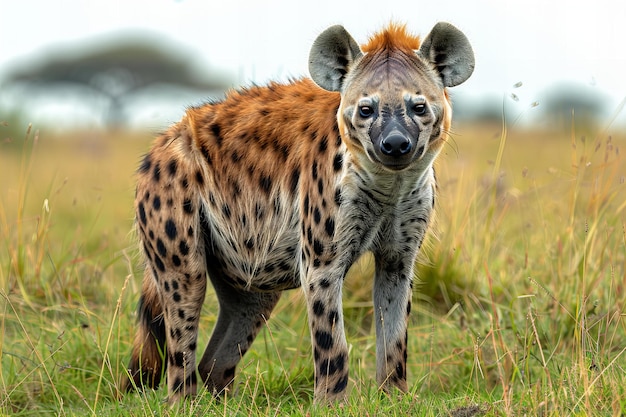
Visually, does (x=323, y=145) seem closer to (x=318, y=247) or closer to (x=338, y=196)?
(x=338, y=196)

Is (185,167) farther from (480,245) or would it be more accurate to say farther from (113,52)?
(113,52)

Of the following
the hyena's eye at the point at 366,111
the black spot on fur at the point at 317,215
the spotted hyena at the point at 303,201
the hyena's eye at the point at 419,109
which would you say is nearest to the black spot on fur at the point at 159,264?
the spotted hyena at the point at 303,201

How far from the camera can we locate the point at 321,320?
3.48 m

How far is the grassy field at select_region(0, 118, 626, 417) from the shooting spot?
3.38 meters

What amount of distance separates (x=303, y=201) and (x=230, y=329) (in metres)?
0.81

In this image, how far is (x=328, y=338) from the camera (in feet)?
11.4

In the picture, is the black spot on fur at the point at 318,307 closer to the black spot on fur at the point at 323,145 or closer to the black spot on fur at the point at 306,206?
the black spot on fur at the point at 306,206

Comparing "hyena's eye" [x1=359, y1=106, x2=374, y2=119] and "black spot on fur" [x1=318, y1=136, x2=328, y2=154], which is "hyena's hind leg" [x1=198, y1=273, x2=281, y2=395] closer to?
"black spot on fur" [x1=318, y1=136, x2=328, y2=154]

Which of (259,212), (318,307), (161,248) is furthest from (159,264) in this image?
(318,307)

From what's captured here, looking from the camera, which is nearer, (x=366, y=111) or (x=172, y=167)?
(x=366, y=111)

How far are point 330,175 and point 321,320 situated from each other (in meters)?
0.54

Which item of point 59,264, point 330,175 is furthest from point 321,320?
point 59,264

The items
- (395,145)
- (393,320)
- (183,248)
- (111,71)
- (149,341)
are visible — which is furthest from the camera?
(111,71)

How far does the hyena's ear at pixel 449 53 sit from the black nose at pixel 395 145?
495mm
